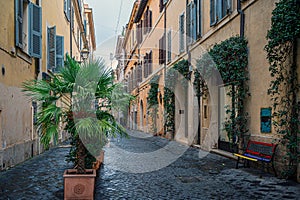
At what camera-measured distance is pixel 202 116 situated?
1377 centimetres

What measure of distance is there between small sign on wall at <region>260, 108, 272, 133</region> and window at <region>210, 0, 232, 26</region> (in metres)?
3.47

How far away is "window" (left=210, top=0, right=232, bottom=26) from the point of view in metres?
10.8

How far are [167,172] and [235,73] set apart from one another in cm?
302

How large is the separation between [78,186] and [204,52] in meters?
7.35

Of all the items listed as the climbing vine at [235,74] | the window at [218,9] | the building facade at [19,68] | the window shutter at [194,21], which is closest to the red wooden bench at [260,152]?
the climbing vine at [235,74]

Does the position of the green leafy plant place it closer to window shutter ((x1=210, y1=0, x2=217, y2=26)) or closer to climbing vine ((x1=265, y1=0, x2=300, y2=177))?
climbing vine ((x1=265, y1=0, x2=300, y2=177))

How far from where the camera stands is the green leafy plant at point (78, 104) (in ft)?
18.7

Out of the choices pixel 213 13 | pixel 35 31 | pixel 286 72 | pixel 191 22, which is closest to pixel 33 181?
pixel 286 72

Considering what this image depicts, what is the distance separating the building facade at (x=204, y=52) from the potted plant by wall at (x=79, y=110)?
1127mm

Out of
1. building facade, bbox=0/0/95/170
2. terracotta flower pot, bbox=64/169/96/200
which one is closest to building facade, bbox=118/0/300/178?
terracotta flower pot, bbox=64/169/96/200

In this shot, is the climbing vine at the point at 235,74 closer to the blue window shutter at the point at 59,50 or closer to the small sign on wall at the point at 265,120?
the small sign on wall at the point at 265,120

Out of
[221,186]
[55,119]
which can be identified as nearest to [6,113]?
[55,119]

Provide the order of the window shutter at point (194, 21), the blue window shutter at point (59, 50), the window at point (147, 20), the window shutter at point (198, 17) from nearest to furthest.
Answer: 1. the window shutter at point (198, 17)
2. the window shutter at point (194, 21)
3. the blue window shutter at point (59, 50)
4. the window at point (147, 20)

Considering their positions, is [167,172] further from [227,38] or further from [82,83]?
[227,38]
